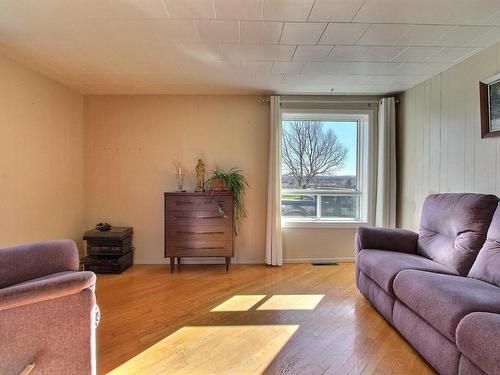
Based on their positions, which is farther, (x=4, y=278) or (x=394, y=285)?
(x=394, y=285)

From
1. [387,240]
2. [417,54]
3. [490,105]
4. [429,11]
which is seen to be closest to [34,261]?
[387,240]

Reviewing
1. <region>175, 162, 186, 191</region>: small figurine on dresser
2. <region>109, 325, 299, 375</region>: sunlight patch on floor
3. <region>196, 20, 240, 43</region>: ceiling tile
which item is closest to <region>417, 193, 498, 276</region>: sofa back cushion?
<region>109, 325, 299, 375</region>: sunlight patch on floor

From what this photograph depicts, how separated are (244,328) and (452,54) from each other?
299 centimetres

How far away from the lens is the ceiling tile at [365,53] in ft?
8.29

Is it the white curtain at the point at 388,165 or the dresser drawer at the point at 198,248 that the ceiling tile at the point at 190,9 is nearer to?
the dresser drawer at the point at 198,248

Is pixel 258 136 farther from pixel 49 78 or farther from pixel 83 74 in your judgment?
pixel 49 78

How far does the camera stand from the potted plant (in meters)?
3.73

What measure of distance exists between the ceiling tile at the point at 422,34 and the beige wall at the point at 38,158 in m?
3.47

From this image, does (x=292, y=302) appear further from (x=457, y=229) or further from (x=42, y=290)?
(x=42, y=290)

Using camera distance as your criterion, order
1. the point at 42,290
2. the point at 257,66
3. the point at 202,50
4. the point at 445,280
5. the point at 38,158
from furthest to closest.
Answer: the point at 38,158
the point at 257,66
the point at 202,50
the point at 445,280
the point at 42,290

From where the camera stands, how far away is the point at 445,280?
1910mm

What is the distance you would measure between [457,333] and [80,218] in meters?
4.11

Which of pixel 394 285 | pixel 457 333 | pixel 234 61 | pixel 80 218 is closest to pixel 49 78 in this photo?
pixel 80 218

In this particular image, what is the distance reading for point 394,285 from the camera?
2133mm
